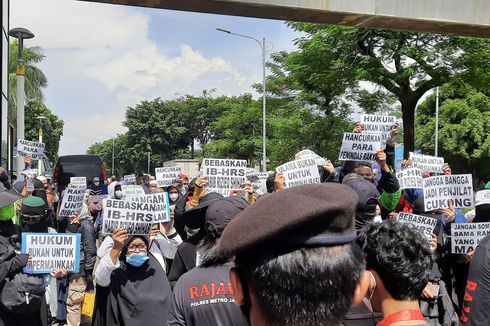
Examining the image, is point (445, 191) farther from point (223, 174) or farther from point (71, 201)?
point (71, 201)

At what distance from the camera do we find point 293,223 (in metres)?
1.21

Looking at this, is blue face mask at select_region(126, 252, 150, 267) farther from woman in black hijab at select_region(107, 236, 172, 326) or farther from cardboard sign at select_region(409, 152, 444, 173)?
cardboard sign at select_region(409, 152, 444, 173)

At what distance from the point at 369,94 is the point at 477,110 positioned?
23.2 m

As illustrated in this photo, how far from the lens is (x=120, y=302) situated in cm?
395

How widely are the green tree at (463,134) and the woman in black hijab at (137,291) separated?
1379 inches

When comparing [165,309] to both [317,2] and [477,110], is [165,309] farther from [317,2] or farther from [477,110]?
[477,110]

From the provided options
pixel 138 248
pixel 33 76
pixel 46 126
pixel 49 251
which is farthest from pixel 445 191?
pixel 46 126

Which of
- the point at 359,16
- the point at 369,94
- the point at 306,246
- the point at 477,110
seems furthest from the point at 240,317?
the point at 477,110

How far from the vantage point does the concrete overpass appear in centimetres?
820

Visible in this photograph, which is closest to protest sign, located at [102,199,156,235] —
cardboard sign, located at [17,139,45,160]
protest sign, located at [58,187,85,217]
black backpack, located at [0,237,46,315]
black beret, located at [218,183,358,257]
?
Result: black backpack, located at [0,237,46,315]

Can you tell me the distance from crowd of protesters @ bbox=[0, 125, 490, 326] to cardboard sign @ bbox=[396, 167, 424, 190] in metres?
0.18

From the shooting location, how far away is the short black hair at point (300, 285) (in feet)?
3.97

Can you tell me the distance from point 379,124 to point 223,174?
1.98 meters

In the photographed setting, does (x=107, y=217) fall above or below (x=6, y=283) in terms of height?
above
